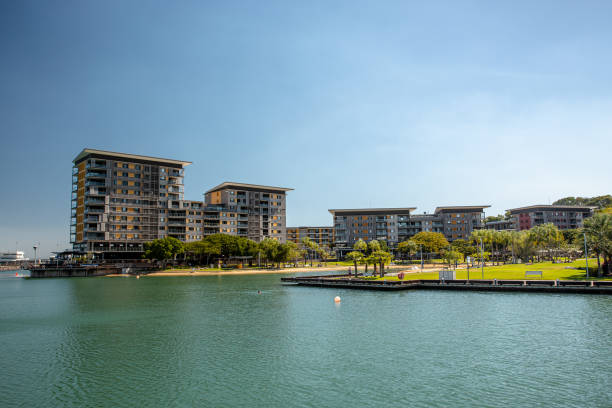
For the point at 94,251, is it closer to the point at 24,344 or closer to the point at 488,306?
the point at 24,344

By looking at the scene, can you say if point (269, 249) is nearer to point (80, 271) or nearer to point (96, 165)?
point (80, 271)

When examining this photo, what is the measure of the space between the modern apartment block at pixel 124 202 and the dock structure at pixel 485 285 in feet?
340

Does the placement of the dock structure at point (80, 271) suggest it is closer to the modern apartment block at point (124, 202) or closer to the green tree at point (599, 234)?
the modern apartment block at point (124, 202)

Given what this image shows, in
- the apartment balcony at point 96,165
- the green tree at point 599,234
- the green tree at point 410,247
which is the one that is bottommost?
the green tree at point 410,247

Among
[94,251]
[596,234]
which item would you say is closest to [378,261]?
[596,234]

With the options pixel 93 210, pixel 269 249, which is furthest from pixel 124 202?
pixel 269 249

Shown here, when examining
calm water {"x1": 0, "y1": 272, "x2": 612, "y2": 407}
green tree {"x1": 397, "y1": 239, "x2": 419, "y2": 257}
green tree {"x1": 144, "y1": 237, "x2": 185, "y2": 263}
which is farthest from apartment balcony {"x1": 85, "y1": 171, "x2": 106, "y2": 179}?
green tree {"x1": 397, "y1": 239, "x2": 419, "y2": 257}

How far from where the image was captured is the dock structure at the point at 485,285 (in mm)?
61875

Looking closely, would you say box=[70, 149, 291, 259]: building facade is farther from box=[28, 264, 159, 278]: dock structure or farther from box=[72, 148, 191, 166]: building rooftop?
box=[28, 264, 159, 278]: dock structure

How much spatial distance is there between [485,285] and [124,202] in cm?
14233

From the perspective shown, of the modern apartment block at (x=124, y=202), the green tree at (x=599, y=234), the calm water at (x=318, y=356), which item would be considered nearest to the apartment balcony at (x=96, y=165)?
the modern apartment block at (x=124, y=202)

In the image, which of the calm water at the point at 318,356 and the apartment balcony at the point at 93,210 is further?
the apartment balcony at the point at 93,210

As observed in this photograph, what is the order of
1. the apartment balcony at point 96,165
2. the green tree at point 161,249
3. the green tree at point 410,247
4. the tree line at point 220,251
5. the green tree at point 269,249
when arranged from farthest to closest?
the green tree at point 410,247 < the green tree at point 269,249 < the apartment balcony at point 96,165 < the tree line at point 220,251 < the green tree at point 161,249

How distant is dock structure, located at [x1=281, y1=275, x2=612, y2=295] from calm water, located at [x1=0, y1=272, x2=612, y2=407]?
22.2ft
